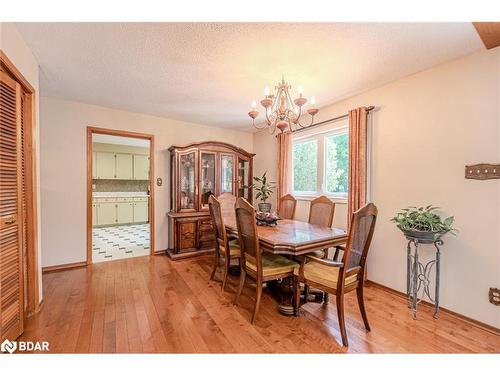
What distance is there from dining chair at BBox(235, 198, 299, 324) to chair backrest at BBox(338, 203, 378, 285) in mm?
499

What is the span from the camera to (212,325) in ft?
6.01

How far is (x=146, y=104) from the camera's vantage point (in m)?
3.19

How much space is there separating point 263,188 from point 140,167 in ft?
14.5

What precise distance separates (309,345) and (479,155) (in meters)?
2.10

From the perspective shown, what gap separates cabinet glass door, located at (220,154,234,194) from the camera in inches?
157

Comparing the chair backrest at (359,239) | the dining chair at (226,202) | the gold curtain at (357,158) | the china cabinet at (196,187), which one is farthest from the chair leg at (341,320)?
the china cabinet at (196,187)

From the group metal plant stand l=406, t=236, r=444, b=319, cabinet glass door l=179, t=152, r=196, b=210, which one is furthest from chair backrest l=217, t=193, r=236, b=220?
metal plant stand l=406, t=236, r=444, b=319

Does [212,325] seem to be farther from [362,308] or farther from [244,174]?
[244,174]

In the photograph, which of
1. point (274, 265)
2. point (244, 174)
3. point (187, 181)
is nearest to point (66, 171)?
point (187, 181)

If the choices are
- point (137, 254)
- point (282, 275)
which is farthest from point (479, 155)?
point (137, 254)

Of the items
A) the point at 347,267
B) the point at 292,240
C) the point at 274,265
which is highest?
the point at 292,240

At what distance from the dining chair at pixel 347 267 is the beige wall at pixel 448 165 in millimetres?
962

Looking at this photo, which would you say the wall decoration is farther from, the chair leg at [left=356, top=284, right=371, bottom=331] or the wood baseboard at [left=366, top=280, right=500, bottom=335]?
the chair leg at [left=356, top=284, right=371, bottom=331]
